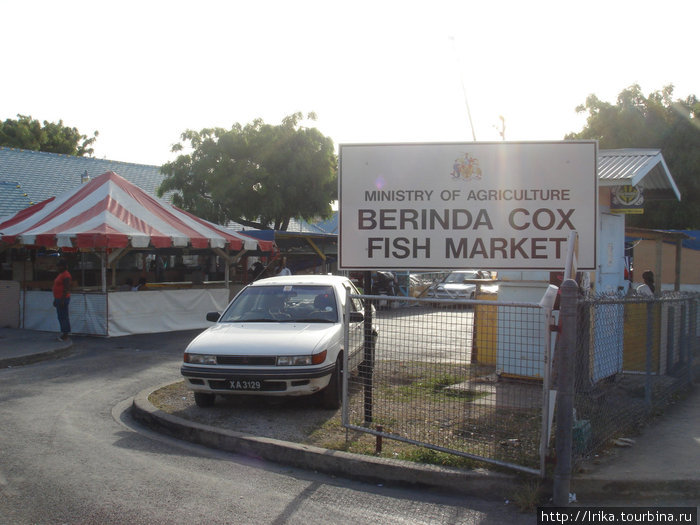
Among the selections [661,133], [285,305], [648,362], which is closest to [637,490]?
[648,362]

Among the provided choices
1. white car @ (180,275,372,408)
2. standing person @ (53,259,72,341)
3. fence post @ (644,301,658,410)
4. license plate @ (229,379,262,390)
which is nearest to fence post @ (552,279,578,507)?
white car @ (180,275,372,408)

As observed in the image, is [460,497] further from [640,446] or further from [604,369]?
[604,369]

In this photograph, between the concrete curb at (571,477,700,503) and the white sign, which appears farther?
the white sign

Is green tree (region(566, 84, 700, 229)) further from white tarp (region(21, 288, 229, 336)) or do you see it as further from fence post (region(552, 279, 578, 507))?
fence post (region(552, 279, 578, 507))

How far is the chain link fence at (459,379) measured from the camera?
563cm

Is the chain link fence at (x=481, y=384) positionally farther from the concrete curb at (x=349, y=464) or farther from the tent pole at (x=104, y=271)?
the tent pole at (x=104, y=271)

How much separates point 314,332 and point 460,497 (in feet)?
10.5

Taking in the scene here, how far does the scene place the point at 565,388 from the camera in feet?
16.2

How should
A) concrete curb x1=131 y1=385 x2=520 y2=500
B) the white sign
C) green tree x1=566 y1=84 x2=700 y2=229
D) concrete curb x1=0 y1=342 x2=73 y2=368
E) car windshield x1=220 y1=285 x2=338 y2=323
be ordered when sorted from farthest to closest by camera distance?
1. green tree x1=566 y1=84 x2=700 y2=229
2. concrete curb x1=0 y1=342 x2=73 y2=368
3. car windshield x1=220 y1=285 x2=338 y2=323
4. the white sign
5. concrete curb x1=131 y1=385 x2=520 y2=500

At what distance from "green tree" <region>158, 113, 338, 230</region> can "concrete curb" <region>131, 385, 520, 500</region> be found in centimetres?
2064

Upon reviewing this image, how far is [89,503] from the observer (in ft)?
16.4

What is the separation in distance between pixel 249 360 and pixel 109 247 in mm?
8661

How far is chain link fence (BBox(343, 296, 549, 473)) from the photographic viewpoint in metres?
5.63

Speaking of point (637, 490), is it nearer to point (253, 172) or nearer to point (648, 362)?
point (648, 362)
